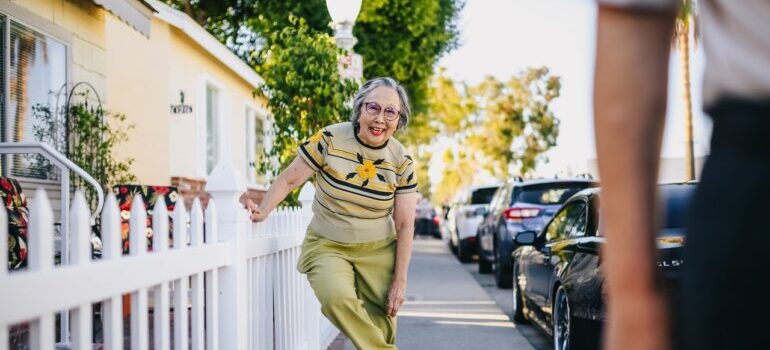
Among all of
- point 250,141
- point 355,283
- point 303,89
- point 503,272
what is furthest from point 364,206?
point 250,141

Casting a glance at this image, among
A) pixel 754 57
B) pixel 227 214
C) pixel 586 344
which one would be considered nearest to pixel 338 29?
pixel 586 344

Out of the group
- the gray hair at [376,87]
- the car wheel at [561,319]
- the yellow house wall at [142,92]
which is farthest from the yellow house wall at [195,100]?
the gray hair at [376,87]

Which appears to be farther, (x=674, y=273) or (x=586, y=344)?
(x=586, y=344)

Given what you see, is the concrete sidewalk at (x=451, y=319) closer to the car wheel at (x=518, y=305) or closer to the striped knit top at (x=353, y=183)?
the car wheel at (x=518, y=305)

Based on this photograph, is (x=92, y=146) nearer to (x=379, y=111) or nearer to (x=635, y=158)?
(x=379, y=111)

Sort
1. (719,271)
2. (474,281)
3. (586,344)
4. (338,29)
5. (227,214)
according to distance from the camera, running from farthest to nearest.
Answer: (474,281) → (338,29) → (586,344) → (227,214) → (719,271)

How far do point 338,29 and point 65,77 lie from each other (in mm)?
2748

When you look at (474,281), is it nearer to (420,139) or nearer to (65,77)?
(65,77)

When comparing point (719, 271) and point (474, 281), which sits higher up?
point (719, 271)

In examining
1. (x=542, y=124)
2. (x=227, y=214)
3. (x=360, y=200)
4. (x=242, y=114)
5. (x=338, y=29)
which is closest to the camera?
(x=227, y=214)

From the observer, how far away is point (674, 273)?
4.74 meters

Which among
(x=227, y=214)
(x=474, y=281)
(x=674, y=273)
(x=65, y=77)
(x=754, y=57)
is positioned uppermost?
(x=65, y=77)

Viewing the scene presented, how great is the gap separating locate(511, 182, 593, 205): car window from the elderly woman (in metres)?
8.10

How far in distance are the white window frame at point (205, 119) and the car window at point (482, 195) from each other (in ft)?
20.2
